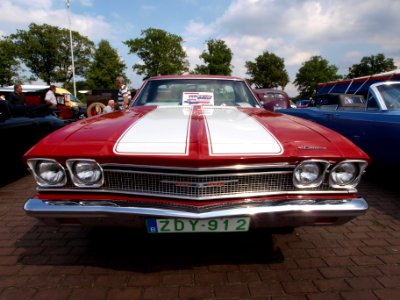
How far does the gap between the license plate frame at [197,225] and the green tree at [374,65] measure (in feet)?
162

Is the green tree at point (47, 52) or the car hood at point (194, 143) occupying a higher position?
the green tree at point (47, 52)

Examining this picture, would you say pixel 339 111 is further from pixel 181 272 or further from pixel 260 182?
pixel 181 272

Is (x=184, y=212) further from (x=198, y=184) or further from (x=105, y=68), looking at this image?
(x=105, y=68)

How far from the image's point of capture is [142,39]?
45.2m

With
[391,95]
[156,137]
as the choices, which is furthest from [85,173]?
[391,95]

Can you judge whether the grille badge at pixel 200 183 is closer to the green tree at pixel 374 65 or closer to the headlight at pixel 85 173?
the headlight at pixel 85 173

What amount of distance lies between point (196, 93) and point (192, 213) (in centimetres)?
193

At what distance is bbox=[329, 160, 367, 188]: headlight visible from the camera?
1903mm

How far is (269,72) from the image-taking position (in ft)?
162

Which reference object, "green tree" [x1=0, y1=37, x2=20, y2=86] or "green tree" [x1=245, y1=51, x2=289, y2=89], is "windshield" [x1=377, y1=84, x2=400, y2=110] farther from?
"green tree" [x1=245, y1=51, x2=289, y2=89]

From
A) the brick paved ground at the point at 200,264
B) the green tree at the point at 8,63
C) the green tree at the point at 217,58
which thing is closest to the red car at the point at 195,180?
the brick paved ground at the point at 200,264

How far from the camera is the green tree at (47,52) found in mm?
43094

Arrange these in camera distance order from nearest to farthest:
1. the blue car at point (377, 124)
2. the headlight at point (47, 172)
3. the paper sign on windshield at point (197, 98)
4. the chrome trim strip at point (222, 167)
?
the chrome trim strip at point (222, 167) → the headlight at point (47, 172) → the paper sign on windshield at point (197, 98) → the blue car at point (377, 124)

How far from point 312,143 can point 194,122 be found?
85cm
